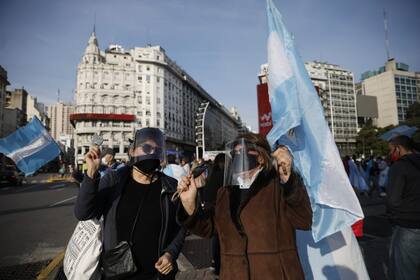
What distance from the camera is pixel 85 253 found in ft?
6.68

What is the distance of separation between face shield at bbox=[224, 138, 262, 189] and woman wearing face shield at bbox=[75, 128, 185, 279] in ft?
1.90

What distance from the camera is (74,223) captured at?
7652 millimetres

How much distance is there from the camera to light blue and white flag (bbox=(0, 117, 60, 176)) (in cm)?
289

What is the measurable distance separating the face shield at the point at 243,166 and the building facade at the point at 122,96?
204 ft

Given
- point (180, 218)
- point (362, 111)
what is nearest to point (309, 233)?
point (180, 218)

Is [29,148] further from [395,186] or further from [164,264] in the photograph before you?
[395,186]

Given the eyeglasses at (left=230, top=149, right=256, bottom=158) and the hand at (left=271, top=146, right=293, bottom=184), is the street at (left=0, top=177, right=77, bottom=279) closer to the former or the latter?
the eyeglasses at (left=230, top=149, right=256, bottom=158)

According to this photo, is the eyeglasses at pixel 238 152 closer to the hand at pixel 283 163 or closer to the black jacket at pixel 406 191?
the hand at pixel 283 163

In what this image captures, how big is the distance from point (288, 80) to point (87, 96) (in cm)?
6966

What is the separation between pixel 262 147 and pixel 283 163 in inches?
7.5

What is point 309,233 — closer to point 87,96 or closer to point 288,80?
point 288,80

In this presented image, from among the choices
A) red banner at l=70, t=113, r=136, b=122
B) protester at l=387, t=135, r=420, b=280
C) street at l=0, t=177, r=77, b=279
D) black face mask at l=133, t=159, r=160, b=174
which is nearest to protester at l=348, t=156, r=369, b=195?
protester at l=387, t=135, r=420, b=280

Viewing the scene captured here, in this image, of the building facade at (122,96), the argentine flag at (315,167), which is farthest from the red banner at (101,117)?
the argentine flag at (315,167)

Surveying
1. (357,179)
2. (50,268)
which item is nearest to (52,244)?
(50,268)
